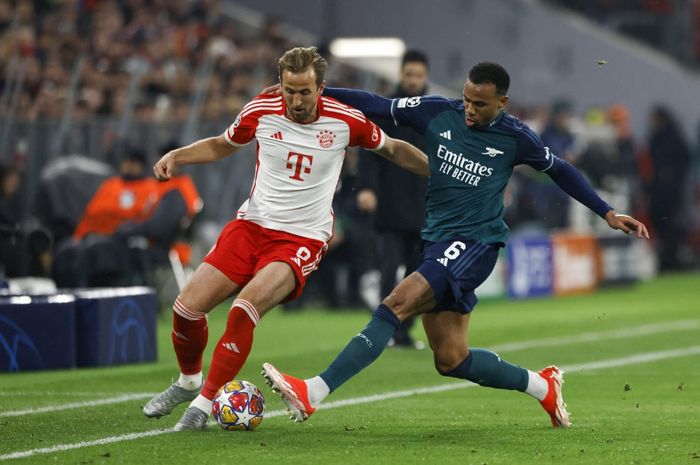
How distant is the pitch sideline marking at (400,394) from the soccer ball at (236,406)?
28 centimetres

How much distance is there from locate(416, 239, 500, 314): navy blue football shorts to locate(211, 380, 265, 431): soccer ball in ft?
3.55

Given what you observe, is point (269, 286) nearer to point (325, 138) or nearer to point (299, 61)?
point (325, 138)

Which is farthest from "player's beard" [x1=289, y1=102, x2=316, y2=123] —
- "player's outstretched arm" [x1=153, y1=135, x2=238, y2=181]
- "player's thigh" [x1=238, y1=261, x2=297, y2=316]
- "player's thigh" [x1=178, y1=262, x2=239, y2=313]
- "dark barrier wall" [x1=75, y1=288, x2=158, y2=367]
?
"dark barrier wall" [x1=75, y1=288, x2=158, y2=367]

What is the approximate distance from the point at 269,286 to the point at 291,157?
29.1 inches

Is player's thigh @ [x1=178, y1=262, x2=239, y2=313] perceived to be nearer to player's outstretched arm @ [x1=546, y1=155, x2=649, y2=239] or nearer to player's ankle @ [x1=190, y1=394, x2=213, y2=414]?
player's ankle @ [x1=190, y1=394, x2=213, y2=414]

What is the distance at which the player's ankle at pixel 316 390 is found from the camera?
757 cm

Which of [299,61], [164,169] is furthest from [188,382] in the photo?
[299,61]

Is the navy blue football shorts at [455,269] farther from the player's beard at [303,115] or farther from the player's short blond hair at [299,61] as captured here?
the player's short blond hair at [299,61]

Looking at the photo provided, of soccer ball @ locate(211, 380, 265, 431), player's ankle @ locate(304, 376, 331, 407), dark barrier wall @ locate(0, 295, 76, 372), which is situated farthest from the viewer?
dark barrier wall @ locate(0, 295, 76, 372)

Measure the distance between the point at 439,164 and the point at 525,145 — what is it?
0.47m

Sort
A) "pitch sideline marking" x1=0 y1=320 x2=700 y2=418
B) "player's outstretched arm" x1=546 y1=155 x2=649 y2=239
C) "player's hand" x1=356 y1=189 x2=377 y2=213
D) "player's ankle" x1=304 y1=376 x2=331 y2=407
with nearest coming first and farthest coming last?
"player's ankle" x1=304 y1=376 x2=331 y2=407, "player's outstretched arm" x1=546 y1=155 x2=649 y2=239, "player's hand" x1=356 y1=189 x2=377 y2=213, "pitch sideline marking" x1=0 y1=320 x2=700 y2=418

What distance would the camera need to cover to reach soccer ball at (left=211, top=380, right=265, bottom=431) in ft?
25.9

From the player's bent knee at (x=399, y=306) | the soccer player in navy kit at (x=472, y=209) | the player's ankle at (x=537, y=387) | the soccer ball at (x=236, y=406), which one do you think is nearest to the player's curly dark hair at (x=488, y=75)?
the soccer player in navy kit at (x=472, y=209)

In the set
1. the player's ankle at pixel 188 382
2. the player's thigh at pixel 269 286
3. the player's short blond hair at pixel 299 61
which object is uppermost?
the player's short blond hair at pixel 299 61
